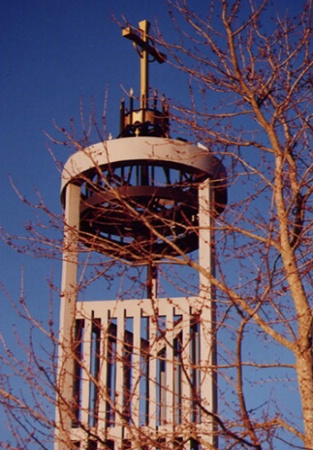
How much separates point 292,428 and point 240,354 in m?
0.52

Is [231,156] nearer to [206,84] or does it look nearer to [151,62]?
[206,84]

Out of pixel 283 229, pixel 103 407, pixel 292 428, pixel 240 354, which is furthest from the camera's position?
pixel 103 407

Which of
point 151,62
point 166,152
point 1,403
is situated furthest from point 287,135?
point 151,62

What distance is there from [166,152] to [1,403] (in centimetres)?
532

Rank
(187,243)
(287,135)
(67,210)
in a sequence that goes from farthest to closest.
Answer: (187,243) → (67,210) → (287,135)

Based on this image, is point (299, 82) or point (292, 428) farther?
point (299, 82)

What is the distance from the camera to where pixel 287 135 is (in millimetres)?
4723

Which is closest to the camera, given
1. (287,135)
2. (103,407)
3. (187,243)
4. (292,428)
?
(292,428)

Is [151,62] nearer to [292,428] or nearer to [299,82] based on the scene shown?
[299,82]

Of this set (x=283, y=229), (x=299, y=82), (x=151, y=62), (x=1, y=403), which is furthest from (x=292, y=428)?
(x=151, y=62)

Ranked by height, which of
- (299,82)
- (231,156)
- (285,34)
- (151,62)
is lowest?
(231,156)

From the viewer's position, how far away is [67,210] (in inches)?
378

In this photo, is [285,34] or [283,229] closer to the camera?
[283,229]

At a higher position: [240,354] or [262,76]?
[262,76]
